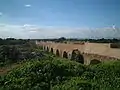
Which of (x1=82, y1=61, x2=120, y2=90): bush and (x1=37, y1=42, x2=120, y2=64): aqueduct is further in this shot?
(x1=37, y1=42, x2=120, y2=64): aqueduct

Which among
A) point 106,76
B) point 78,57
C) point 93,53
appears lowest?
point 78,57

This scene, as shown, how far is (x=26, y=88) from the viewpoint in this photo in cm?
1105

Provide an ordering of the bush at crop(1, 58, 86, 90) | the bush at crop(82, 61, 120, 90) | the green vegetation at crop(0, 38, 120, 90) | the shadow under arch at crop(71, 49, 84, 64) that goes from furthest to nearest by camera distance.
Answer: the shadow under arch at crop(71, 49, 84, 64) → the bush at crop(1, 58, 86, 90) → the bush at crop(82, 61, 120, 90) → the green vegetation at crop(0, 38, 120, 90)

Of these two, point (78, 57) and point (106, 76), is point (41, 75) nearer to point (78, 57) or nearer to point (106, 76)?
point (106, 76)

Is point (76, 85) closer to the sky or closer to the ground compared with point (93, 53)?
closer to the ground

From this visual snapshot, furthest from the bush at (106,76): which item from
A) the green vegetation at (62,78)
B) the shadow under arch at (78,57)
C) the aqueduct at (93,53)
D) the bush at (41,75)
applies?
the shadow under arch at (78,57)

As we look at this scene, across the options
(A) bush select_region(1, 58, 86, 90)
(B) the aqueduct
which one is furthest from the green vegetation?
(B) the aqueduct

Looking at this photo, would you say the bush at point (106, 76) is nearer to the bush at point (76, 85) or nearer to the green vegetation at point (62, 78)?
the green vegetation at point (62, 78)

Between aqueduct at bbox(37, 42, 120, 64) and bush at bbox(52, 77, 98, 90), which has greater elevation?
aqueduct at bbox(37, 42, 120, 64)

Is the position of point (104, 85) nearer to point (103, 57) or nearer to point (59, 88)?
point (59, 88)

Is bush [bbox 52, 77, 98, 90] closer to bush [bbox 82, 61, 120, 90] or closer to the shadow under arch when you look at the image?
bush [bbox 82, 61, 120, 90]

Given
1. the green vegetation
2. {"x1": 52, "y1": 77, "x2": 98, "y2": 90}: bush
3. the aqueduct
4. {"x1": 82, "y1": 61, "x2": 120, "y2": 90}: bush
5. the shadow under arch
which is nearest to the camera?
{"x1": 52, "y1": 77, "x2": 98, "y2": 90}: bush

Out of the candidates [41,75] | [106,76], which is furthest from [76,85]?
[106,76]

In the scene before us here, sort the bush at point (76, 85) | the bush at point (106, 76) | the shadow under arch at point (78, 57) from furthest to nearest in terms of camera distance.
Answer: the shadow under arch at point (78, 57), the bush at point (106, 76), the bush at point (76, 85)
